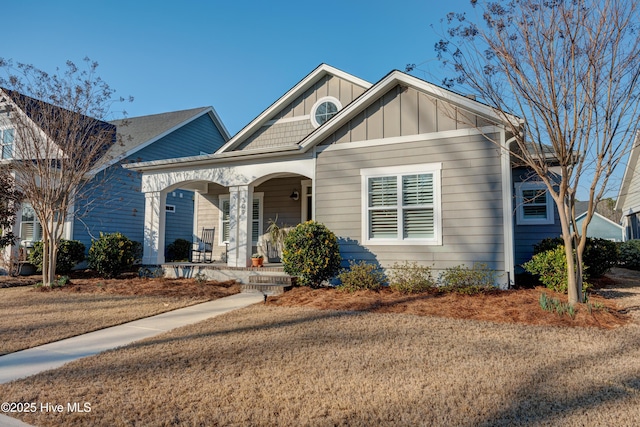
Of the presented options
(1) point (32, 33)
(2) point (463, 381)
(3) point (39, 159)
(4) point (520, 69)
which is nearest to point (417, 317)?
(2) point (463, 381)

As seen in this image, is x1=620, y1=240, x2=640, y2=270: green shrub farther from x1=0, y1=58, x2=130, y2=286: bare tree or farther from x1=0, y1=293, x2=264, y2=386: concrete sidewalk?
x1=0, y1=58, x2=130, y2=286: bare tree

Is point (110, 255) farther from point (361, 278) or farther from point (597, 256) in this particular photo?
point (597, 256)

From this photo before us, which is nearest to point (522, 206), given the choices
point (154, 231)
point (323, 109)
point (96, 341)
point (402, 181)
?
point (402, 181)

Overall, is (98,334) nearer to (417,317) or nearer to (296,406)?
(296,406)

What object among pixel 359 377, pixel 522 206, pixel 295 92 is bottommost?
pixel 359 377

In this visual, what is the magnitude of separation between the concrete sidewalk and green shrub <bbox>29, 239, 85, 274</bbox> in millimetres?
6685

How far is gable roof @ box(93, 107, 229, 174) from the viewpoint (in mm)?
14453

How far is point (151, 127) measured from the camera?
16453 mm

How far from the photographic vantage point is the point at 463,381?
10.4ft

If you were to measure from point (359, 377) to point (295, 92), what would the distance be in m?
10.5

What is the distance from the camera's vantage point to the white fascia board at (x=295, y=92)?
11.8 metres

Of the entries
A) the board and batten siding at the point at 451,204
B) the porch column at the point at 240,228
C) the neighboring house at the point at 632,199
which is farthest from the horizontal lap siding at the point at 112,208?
the neighboring house at the point at 632,199

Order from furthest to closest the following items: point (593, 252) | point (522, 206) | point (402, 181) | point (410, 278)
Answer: point (522, 206) < point (593, 252) < point (402, 181) < point (410, 278)

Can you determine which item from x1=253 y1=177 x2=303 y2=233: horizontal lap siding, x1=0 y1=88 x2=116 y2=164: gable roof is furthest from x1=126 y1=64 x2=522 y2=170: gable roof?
x1=253 y1=177 x2=303 y2=233: horizontal lap siding
